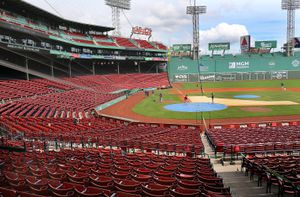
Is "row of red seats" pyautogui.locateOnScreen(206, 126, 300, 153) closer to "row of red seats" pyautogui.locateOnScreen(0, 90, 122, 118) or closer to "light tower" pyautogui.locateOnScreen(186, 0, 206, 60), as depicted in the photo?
"row of red seats" pyautogui.locateOnScreen(0, 90, 122, 118)

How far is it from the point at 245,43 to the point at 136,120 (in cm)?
7627

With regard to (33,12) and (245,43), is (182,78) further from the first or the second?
(33,12)

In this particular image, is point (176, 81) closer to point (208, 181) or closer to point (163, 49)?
point (163, 49)

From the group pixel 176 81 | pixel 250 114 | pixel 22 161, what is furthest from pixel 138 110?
pixel 176 81

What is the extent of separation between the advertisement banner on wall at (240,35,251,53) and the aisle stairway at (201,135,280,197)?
292 ft

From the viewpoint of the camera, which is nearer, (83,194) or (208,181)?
(83,194)

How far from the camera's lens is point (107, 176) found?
8.65 meters

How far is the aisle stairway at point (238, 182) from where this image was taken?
9.43 metres

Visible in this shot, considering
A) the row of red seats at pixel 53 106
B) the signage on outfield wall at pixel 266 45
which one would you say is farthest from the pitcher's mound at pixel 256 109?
the signage on outfield wall at pixel 266 45

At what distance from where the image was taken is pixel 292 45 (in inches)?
3489

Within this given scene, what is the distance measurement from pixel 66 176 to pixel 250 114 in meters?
29.8

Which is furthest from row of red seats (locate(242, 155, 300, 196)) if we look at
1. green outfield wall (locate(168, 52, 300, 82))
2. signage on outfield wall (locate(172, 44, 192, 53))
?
signage on outfield wall (locate(172, 44, 192, 53))

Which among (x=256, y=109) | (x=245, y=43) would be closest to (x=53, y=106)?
(x=256, y=109)

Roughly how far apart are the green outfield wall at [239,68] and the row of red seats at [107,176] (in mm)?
78309
